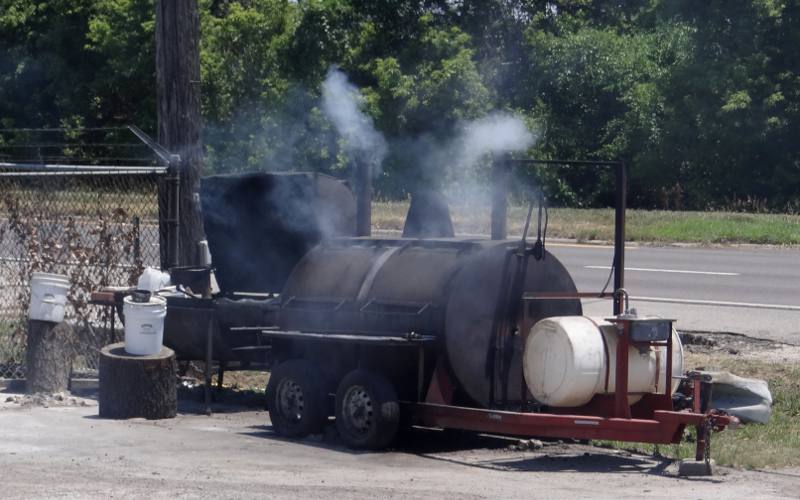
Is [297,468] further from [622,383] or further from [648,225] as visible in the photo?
[648,225]

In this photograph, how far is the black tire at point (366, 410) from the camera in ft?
27.8

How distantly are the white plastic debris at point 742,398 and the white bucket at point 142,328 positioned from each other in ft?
13.9

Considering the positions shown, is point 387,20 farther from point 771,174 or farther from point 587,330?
point 587,330

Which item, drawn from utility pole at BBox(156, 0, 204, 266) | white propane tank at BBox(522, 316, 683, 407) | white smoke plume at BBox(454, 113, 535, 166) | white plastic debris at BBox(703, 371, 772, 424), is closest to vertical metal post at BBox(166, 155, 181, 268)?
utility pole at BBox(156, 0, 204, 266)

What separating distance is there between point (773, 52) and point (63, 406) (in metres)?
28.6

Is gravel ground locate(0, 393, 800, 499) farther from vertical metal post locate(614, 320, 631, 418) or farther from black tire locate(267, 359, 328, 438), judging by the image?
vertical metal post locate(614, 320, 631, 418)

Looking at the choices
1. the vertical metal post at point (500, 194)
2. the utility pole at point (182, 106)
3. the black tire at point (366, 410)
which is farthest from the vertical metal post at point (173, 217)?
the vertical metal post at point (500, 194)

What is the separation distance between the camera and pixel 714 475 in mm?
7801

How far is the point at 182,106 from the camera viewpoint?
38.4 feet

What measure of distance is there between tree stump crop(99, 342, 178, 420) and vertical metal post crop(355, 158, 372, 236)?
1.83 metres

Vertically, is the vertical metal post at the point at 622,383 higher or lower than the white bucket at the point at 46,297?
lower

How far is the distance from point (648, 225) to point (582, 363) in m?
19.1

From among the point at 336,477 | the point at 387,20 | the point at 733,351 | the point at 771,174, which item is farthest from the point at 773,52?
the point at 336,477

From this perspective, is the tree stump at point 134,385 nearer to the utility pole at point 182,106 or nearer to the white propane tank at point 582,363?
the utility pole at point 182,106
